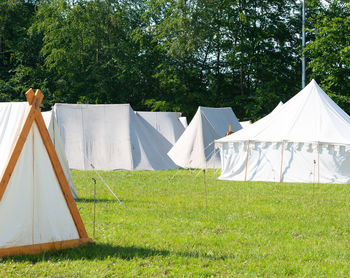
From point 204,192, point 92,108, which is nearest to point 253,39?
point 92,108

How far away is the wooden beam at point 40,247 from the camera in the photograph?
206 inches

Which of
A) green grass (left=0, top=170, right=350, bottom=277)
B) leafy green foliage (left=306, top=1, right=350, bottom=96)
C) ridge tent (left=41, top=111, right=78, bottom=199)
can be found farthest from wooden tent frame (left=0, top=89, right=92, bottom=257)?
leafy green foliage (left=306, top=1, right=350, bottom=96)

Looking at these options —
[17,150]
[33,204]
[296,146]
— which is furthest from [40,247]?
[296,146]

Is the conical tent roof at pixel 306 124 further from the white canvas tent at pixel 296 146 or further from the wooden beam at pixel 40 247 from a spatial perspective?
the wooden beam at pixel 40 247

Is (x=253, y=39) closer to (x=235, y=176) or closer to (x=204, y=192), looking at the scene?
(x=235, y=176)

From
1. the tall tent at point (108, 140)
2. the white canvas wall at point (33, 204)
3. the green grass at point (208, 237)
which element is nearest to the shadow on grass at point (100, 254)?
the green grass at point (208, 237)

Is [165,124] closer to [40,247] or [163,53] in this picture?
[163,53]

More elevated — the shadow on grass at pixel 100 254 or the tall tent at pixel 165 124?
the tall tent at pixel 165 124

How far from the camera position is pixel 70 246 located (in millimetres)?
5648

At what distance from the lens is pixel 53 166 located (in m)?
5.61

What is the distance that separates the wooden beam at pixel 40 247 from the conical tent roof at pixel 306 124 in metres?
9.38

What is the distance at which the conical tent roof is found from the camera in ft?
45.9

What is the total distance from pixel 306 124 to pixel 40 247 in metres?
10.7

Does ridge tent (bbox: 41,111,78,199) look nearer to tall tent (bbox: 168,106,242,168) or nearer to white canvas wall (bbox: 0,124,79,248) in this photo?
white canvas wall (bbox: 0,124,79,248)
